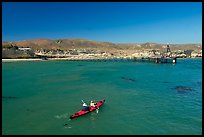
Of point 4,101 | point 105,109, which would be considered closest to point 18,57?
point 4,101

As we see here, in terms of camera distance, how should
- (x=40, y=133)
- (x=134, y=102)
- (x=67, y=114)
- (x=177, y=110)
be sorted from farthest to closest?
(x=134, y=102) < (x=177, y=110) < (x=67, y=114) < (x=40, y=133)

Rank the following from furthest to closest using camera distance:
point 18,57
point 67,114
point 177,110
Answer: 1. point 18,57
2. point 177,110
3. point 67,114

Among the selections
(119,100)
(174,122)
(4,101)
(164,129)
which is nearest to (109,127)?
(164,129)

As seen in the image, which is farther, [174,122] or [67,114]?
[67,114]

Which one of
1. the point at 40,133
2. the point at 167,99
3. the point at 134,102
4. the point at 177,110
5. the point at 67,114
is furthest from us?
the point at 167,99

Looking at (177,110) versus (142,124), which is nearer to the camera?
(142,124)

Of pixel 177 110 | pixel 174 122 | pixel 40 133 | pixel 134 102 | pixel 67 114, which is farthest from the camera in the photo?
pixel 134 102

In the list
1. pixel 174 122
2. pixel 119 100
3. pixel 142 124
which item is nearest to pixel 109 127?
pixel 142 124

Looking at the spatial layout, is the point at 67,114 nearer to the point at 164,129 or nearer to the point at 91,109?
the point at 91,109

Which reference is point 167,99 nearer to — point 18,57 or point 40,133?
point 40,133
